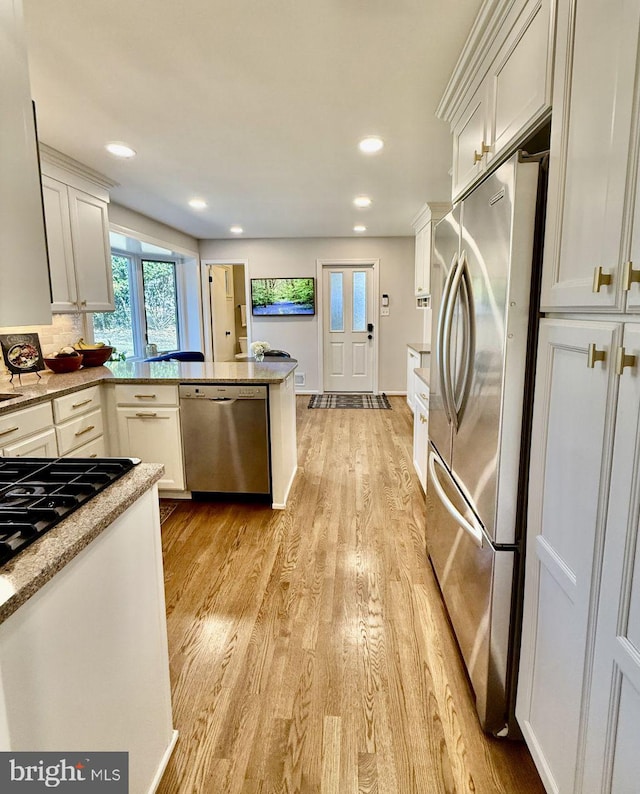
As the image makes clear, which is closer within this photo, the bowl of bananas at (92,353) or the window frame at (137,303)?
the bowl of bananas at (92,353)

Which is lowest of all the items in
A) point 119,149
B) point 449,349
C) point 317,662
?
point 317,662

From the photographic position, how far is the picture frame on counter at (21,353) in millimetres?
2847

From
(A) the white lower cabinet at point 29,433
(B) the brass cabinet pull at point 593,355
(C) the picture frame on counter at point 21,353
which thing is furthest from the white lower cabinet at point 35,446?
(B) the brass cabinet pull at point 593,355

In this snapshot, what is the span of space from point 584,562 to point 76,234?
12.0ft

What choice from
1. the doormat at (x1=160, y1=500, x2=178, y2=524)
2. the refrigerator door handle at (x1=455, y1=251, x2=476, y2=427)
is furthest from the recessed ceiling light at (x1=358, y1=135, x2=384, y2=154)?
the doormat at (x1=160, y1=500, x2=178, y2=524)

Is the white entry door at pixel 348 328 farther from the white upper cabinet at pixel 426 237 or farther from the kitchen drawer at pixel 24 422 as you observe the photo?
the kitchen drawer at pixel 24 422

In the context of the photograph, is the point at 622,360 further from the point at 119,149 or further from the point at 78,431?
the point at 119,149

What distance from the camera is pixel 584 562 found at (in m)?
0.94

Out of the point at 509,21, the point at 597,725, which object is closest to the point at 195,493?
the point at 597,725

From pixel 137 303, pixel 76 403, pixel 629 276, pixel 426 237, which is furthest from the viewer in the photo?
pixel 137 303

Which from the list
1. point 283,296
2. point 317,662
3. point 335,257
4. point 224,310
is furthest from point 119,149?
point 224,310

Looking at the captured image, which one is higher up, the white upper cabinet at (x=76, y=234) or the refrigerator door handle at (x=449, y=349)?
the white upper cabinet at (x=76, y=234)

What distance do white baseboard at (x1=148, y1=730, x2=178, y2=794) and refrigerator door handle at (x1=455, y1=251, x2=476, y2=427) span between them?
55.3 inches

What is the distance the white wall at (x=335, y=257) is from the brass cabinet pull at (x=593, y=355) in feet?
19.0
